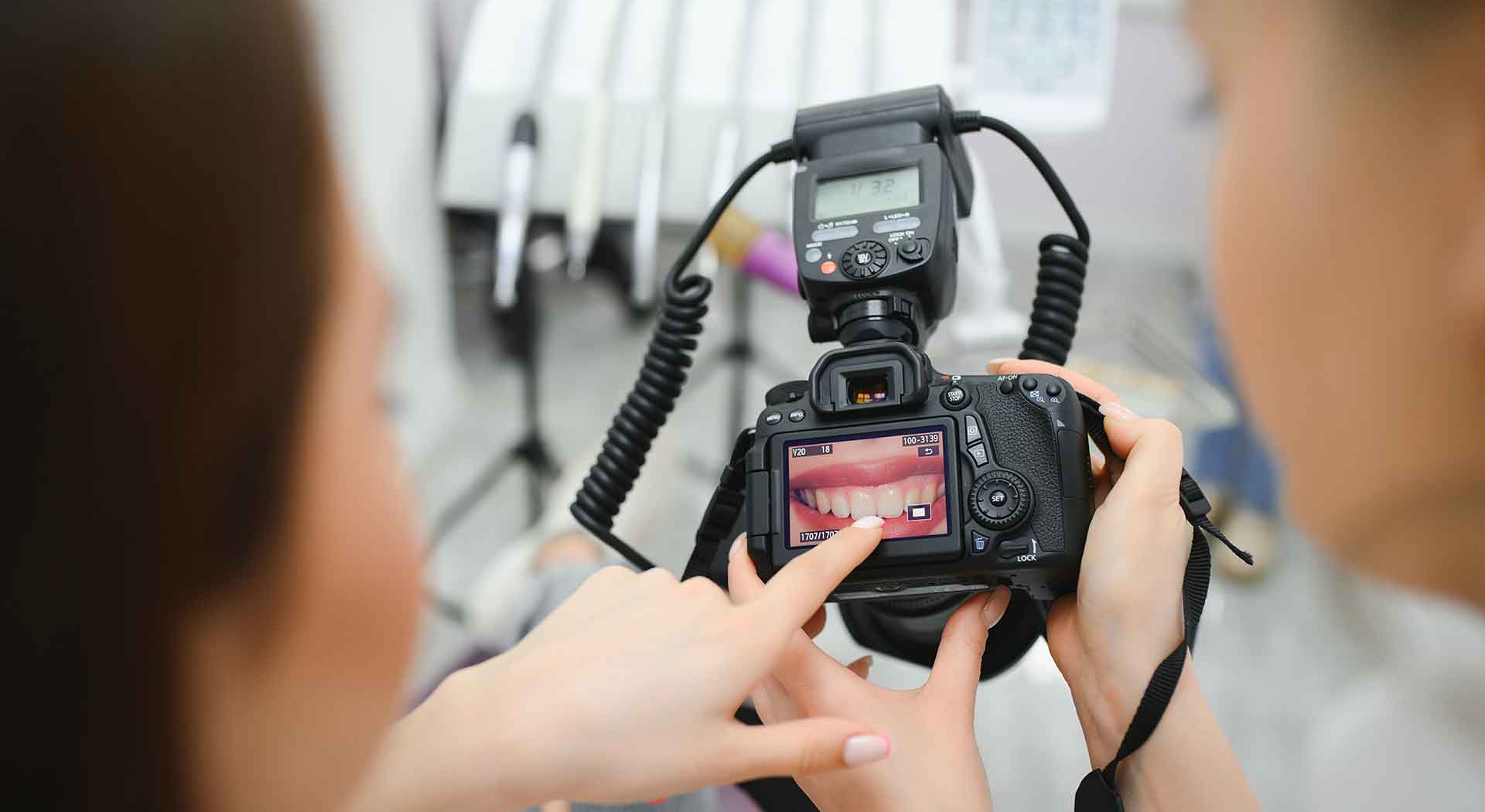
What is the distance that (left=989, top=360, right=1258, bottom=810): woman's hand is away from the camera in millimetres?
400

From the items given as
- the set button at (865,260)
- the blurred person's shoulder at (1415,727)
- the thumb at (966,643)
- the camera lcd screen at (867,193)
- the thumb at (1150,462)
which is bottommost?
the blurred person's shoulder at (1415,727)

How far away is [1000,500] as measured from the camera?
0.40 meters

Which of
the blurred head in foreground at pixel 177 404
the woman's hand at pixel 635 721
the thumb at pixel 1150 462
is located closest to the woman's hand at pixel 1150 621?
the thumb at pixel 1150 462

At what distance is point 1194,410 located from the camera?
696 mm

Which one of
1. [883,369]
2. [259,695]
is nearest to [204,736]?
[259,695]

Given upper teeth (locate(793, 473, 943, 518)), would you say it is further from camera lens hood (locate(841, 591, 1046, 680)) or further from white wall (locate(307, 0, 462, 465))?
white wall (locate(307, 0, 462, 465))

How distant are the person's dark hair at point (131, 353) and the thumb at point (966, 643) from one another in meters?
0.33

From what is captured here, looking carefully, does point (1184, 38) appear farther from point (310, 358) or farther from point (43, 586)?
point (43, 586)

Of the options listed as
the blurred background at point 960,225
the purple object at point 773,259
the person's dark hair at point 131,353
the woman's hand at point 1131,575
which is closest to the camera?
the person's dark hair at point 131,353

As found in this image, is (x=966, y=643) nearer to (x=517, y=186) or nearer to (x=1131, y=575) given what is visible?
(x=1131, y=575)

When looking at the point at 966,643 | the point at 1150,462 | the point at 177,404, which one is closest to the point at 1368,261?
the point at 1150,462

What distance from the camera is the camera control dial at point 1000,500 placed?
40 cm

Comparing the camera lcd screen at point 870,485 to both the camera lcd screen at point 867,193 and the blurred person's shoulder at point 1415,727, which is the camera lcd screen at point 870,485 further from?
the blurred person's shoulder at point 1415,727

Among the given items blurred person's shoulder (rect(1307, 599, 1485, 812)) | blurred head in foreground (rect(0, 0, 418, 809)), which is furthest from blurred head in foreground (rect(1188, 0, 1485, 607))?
blurred head in foreground (rect(0, 0, 418, 809))
